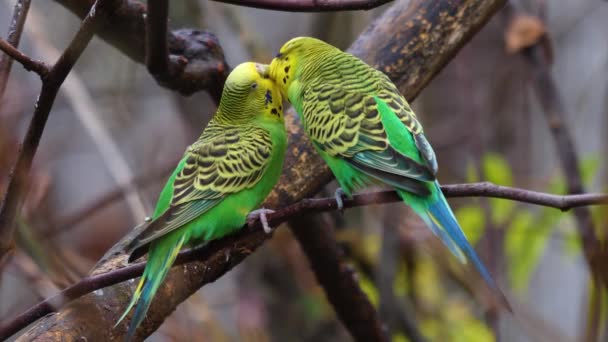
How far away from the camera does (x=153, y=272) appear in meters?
1.80

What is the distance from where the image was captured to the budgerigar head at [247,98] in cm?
233

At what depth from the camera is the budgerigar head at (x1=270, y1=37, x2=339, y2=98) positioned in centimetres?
238

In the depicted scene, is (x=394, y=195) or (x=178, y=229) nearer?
(x=394, y=195)

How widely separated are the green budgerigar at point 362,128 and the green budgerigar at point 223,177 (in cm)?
12

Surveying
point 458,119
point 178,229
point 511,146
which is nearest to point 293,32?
point 458,119

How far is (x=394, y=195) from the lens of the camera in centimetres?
184

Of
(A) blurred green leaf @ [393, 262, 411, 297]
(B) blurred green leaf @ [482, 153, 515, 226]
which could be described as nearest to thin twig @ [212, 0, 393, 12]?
(B) blurred green leaf @ [482, 153, 515, 226]

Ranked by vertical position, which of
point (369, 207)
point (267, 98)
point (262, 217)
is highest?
point (267, 98)

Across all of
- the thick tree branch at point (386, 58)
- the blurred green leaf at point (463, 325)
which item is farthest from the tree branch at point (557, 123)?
the blurred green leaf at point (463, 325)

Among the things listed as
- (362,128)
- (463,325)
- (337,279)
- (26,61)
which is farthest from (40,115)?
(463,325)

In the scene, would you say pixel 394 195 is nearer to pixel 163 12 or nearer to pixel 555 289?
pixel 163 12

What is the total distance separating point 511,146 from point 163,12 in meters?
4.10

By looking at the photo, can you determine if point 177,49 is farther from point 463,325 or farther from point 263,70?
point 463,325

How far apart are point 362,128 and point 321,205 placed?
18.7 inches
